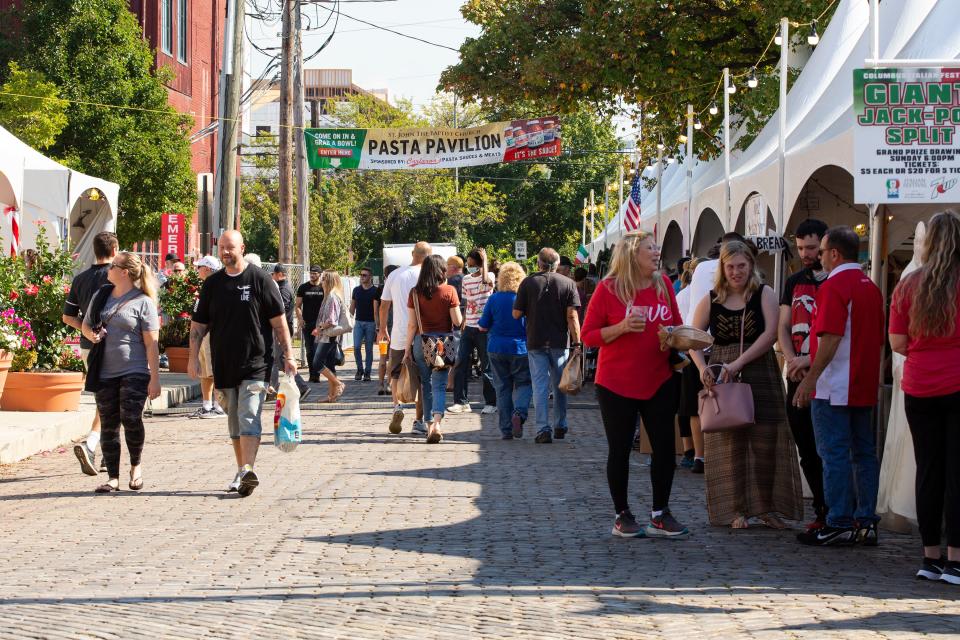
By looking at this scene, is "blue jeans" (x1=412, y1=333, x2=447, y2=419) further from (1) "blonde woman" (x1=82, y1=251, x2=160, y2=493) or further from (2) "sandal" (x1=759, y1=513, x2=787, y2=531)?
(2) "sandal" (x1=759, y1=513, x2=787, y2=531)

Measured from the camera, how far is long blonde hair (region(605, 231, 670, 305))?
25.7 feet

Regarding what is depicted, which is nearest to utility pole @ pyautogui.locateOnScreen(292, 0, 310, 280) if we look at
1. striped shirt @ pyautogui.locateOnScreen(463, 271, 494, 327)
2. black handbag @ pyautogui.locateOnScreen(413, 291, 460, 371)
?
striped shirt @ pyautogui.locateOnScreen(463, 271, 494, 327)

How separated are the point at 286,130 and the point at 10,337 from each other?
1578cm

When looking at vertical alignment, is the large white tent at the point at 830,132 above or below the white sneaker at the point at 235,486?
above

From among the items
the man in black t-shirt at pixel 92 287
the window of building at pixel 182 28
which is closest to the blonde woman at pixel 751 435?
the man in black t-shirt at pixel 92 287

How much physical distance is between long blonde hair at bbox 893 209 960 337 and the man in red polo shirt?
846 mm

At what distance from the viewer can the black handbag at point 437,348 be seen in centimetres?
1305

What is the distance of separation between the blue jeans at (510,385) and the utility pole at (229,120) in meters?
11.0

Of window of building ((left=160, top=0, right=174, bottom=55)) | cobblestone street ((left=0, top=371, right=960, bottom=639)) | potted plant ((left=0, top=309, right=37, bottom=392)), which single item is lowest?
cobblestone street ((left=0, top=371, right=960, bottom=639))

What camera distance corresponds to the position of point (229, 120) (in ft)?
78.7

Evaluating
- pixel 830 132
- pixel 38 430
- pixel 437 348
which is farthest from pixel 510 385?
pixel 38 430

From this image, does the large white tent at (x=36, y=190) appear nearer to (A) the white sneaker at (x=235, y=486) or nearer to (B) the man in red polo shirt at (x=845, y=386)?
(A) the white sneaker at (x=235, y=486)

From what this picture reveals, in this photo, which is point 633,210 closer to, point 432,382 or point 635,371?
point 432,382

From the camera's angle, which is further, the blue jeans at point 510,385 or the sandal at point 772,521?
the blue jeans at point 510,385
